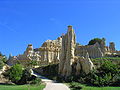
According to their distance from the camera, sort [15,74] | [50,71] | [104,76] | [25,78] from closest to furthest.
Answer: [104,76], [15,74], [25,78], [50,71]

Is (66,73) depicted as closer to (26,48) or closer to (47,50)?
(47,50)

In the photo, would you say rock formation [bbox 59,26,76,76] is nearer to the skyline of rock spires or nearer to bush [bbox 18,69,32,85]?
the skyline of rock spires

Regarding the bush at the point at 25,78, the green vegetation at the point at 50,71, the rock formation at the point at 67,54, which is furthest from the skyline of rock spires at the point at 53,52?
the bush at the point at 25,78

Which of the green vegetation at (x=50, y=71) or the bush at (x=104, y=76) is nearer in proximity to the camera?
the bush at (x=104, y=76)

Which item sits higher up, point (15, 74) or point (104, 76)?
point (15, 74)

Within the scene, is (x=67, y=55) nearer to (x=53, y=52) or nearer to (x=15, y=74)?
(x=15, y=74)

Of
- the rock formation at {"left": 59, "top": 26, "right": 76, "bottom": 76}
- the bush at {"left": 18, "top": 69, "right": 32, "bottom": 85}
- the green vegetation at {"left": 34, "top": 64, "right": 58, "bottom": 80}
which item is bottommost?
the bush at {"left": 18, "top": 69, "right": 32, "bottom": 85}

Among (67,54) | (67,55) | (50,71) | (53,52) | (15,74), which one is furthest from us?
(53,52)

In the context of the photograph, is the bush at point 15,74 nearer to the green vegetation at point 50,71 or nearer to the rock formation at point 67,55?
the green vegetation at point 50,71

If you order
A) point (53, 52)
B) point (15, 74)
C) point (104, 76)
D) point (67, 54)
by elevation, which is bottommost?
point (104, 76)

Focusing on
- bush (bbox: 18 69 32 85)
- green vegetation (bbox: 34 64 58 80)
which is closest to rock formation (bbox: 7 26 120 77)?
green vegetation (bbox: 34 64 58 80)

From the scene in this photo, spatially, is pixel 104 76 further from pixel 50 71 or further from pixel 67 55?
pixel 50 71

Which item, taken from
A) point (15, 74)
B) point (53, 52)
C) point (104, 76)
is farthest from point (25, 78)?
point (53, 52)

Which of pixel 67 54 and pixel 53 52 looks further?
pixel 53 52
